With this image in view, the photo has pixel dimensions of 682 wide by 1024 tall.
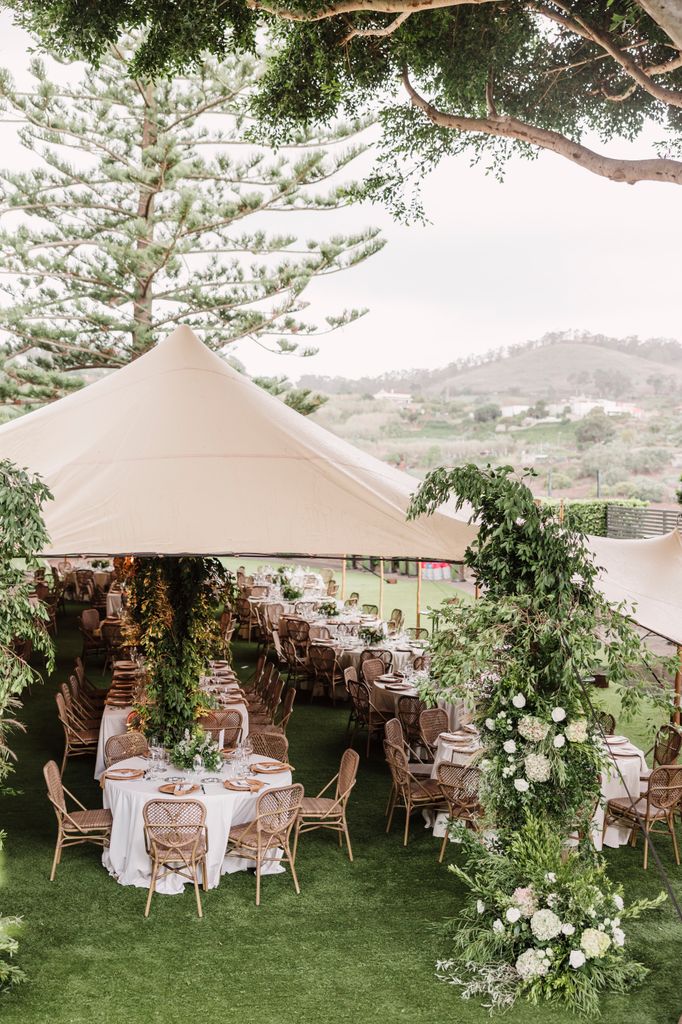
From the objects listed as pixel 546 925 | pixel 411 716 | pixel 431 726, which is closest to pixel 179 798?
pixel 546 925

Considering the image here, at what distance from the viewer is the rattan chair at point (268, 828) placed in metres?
6.70

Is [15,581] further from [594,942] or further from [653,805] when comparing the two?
[653,805]

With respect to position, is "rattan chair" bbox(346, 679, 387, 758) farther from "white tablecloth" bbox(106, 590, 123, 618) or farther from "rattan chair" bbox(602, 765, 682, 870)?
"white tablecloth" bbox(106, 590, 123, 618)

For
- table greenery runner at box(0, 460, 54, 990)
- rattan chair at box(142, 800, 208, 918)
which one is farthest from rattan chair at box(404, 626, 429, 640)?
table greenery runner at box(0, 460, 54, 990)

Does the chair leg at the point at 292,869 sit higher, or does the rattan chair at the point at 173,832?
the rattan chair at the point at 173,832

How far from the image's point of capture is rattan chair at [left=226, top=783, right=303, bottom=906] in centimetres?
670

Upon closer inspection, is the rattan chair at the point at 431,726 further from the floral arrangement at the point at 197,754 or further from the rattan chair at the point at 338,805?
the floral arrangement at the point at 197,754

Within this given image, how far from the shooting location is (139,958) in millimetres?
5840

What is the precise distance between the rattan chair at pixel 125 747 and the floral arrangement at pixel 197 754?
0.67 metres

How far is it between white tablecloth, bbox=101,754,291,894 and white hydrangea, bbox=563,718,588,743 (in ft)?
7.72

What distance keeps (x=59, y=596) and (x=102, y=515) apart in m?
12.6

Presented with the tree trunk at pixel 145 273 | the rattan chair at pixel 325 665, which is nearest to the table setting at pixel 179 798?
the rattan chair at pixel 325 665

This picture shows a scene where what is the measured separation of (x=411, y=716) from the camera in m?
10.1

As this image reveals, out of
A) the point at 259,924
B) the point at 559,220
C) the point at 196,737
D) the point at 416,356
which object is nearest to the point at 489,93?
the point at 196,737
